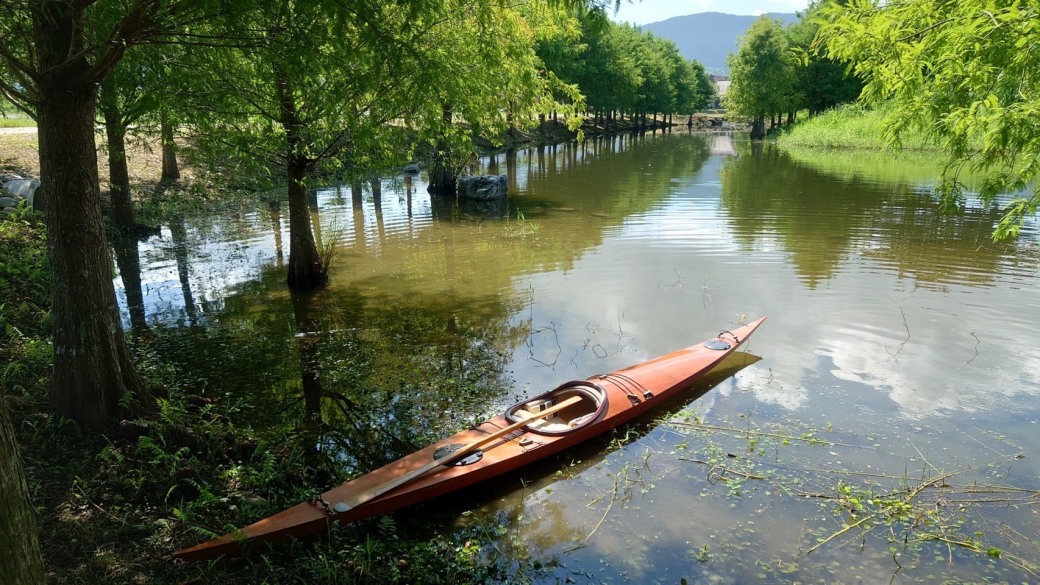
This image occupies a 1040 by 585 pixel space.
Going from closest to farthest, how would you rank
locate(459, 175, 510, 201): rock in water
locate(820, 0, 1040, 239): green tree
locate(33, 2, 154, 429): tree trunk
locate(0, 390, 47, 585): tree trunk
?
locate(0, 390, 47, 585): tree trunk, locate(820, 0, 1040, 239): green tree, locate(33, 2, 154, 429): tree trunk, locate(459, 175, 510, 201): rock in water

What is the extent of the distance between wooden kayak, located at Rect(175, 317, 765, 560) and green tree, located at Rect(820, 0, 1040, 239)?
303 centimetres

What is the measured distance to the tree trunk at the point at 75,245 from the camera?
422cm

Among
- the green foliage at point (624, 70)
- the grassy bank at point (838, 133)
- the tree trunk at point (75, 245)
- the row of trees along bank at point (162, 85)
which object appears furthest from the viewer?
the green foliage at point (624, 70)

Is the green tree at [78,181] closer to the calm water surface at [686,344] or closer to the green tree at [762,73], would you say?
the calm water surface at [686,344]

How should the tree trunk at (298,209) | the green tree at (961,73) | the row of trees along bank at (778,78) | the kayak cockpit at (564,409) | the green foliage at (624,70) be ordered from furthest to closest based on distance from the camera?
1. the row of trees along bank at (778,78)
2. the green foliage at (624,70)
3. the tree trunk at (298,209)
4. the kayak cockpit at (564,409)
5. the green tree at (961,73)

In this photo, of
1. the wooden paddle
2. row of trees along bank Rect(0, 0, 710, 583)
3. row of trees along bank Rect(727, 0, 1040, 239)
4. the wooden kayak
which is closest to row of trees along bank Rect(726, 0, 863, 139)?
row of trees along bank Rect(0, 0, 710, 583)

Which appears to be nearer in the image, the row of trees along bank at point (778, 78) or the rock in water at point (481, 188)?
the rock in water at point (481, 188)

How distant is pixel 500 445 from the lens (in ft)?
17.4

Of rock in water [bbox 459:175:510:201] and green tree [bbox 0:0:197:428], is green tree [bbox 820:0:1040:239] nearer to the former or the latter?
green tree [bbox 0:0:197:428]

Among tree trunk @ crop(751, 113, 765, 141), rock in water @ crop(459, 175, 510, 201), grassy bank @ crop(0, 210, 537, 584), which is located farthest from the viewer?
tree trunk @ crop(751, 113, 765, 141)

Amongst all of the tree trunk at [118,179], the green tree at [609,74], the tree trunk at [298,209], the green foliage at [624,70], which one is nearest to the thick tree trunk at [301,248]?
the tree trunk at [298,209]

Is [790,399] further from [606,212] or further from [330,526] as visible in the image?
[606,212]

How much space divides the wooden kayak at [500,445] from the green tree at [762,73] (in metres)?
43.2

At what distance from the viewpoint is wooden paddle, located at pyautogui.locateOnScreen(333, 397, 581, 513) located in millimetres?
4355
